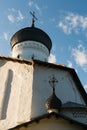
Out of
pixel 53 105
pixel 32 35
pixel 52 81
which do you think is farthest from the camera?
pixel 32 35

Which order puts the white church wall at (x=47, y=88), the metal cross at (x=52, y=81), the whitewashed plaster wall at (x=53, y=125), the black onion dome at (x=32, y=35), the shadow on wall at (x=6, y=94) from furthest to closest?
the black onion dome at (x=32, y=35)
the metal cross at (x=52, y=81)
the shadow on wall at (x=6, y=94)
the white church wall at (x=47, y=88)
the whitewashed plaster wall at (x=53, y=125)

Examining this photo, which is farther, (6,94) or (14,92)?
(6,94)

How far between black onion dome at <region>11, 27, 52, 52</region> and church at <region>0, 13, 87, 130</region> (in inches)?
227

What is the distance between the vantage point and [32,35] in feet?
62.1

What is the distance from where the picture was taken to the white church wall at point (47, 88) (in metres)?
11.6

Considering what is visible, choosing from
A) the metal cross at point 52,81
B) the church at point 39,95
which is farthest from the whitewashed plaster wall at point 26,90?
the metal cross at point 52,81

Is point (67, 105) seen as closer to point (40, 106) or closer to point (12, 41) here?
point (40, 106)

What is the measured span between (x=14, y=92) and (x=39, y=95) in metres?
1.16

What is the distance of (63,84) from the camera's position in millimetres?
12680

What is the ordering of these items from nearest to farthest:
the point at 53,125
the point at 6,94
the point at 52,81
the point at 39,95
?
the point at 53,125
the point at 39,95
the point at 52,81
the point at 6,94

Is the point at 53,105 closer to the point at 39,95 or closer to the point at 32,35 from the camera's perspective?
the point at 39,95

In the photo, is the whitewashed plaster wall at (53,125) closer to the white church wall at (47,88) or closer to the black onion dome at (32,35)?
the white church wall at (47,88)

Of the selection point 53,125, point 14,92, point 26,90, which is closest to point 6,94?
point 14,92

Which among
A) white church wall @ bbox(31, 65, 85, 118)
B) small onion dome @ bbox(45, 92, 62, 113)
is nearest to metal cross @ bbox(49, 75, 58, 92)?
white church wall @ bbox(31, 65, 85, 118)
